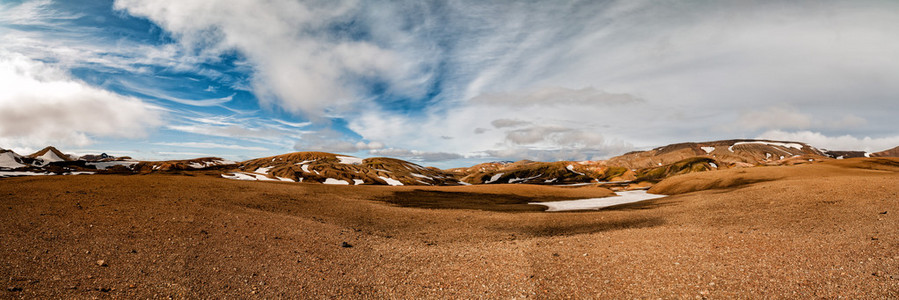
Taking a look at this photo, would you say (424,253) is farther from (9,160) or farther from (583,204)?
(9,160)

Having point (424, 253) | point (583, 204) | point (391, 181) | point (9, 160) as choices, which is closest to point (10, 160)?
point (9, 160)

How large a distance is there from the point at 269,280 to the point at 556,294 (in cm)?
954

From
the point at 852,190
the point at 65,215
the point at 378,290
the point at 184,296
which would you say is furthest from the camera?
the point at 852,190

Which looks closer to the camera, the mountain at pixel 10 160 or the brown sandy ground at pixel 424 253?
the brown sandy ground at pixel 424 253

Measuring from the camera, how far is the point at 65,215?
1563 cm

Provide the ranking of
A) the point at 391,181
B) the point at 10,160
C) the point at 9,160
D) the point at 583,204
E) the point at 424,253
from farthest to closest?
the point at 391,181 → the point at 10,160 → the point at 9,160 → the point at 583,204 → the point at 424,253

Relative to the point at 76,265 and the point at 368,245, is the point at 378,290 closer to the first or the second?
the point at 368,245

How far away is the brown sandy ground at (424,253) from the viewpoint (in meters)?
9.48

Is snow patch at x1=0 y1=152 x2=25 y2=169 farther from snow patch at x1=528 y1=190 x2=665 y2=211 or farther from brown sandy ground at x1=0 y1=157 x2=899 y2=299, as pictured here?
snow patch at x1=528 y1=190 x2=665 y2=211

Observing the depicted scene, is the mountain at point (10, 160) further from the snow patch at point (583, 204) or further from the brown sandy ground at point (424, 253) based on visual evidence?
the snow patch at point (583, 204)

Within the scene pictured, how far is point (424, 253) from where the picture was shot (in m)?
14.3

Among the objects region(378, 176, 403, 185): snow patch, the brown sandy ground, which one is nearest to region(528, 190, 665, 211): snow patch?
the brown sandy ground

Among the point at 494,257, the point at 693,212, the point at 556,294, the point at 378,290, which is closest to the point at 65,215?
the point at 378,290

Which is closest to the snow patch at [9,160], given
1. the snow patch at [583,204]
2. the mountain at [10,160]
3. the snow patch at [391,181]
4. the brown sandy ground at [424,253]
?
the mountain at [10,160]
